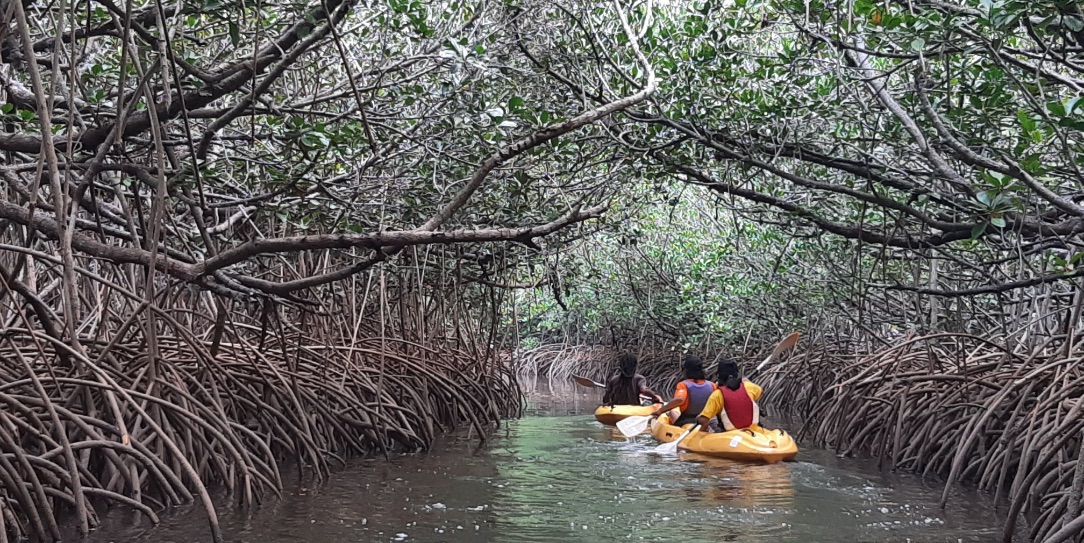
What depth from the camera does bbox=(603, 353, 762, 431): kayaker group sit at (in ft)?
25.8

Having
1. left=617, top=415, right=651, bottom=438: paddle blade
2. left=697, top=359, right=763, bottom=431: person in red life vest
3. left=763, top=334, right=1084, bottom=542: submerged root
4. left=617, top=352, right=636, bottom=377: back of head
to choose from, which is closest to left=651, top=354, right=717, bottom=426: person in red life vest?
left=617, top=415, right=651, bottom=438: paddle blade

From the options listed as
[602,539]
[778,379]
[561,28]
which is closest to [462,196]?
[602,539]

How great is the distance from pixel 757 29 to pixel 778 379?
255 inches

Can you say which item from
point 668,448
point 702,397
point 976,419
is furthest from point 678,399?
point 976,419

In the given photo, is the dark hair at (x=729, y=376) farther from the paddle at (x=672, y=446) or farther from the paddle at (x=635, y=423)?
the paddle at (x=635, y=423)

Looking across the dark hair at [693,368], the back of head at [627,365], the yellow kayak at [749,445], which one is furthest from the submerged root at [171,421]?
the back of head at [627,365]

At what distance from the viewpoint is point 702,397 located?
905 centimetres

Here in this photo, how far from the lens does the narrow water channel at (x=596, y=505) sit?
482 cm

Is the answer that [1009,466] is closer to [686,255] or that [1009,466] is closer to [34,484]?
[34,484]

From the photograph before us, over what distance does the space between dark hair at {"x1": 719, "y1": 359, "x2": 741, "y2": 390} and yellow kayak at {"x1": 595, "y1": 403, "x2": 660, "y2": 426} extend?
6.98 feet

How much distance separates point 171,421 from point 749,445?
160 inches

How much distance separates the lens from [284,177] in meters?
4.90

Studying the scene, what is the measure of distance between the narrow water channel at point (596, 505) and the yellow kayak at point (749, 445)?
0.10 meters

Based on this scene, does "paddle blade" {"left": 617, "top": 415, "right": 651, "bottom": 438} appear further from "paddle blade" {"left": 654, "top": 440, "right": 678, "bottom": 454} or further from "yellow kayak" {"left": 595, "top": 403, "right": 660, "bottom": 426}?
"paddle blade" {"left": 654, "top": 440, "right": 678, "bottom": 454}
